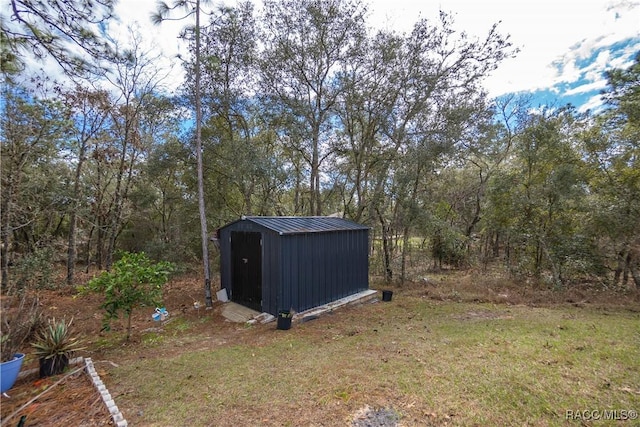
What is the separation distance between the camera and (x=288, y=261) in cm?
506

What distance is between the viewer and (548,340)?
3.74 metres

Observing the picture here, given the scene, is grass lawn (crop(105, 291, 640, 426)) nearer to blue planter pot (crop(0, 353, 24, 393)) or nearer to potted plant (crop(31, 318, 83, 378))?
potted plant (crop(31, 318, 83, 378))

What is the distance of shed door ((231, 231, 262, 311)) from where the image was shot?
211 inches

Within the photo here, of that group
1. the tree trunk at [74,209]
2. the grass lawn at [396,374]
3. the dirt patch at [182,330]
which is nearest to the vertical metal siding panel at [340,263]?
the dirt patch at [182,330]

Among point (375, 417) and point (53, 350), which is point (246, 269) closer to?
point (53, 350)

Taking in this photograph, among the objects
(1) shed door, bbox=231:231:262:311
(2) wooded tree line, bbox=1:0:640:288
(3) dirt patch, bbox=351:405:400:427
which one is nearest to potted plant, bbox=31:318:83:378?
(1) shed door, bbox=231:231:262:311

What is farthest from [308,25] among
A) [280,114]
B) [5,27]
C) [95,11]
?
[5,27]

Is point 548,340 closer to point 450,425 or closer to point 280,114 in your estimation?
point 450,425

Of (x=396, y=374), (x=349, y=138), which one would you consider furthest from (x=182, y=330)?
(x=349, y=138)

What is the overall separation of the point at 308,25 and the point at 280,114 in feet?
7.81

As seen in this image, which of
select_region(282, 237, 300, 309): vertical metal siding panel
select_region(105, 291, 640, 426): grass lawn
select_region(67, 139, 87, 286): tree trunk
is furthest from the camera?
select_region(67, 139, 87, 286): tree trunk

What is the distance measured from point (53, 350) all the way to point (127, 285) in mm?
1038

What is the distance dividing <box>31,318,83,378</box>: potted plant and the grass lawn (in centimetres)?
58

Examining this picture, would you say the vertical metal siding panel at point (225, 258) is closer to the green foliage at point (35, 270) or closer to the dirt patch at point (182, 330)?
the dirt patch at point (182, 330)
